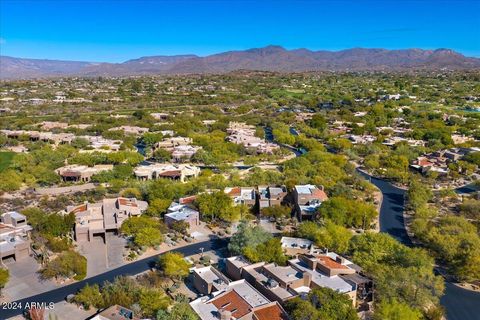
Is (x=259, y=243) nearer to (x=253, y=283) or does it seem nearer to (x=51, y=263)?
(x=253, y=283)

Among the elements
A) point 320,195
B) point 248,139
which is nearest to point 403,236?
point 320,195

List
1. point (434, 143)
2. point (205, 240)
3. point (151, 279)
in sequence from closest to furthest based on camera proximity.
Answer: point (151, 279) < point (205, 240) < point (434, 143)

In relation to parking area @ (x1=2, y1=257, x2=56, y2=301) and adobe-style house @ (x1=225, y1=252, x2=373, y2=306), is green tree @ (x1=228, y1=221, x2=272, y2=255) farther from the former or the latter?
parking area @ (x1=2, y1=257, x2=56, y2=301)

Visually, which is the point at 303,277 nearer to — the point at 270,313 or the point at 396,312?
the point at 270,313

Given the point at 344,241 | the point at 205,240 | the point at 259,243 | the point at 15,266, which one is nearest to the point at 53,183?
the point at 15,266

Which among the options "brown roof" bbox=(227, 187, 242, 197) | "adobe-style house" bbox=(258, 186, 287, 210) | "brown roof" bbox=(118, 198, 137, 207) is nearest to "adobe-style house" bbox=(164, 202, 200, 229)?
"brown roof" bbox=(118, 198, 137, 207)

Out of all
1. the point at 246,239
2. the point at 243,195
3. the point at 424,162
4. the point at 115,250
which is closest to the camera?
the point at 246,239
